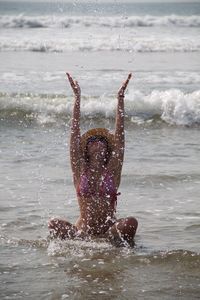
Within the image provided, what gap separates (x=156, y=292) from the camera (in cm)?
553

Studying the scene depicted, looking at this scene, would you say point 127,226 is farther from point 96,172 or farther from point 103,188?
point 96,172

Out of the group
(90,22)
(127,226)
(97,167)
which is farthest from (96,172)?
(90,22)

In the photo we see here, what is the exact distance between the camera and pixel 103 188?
22.7 ft

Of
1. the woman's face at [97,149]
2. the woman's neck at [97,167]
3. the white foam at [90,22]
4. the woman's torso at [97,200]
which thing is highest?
the white foam at [90,22]

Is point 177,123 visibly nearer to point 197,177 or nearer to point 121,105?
point 197,177

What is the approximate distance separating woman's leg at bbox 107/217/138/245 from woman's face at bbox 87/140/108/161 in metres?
0.60

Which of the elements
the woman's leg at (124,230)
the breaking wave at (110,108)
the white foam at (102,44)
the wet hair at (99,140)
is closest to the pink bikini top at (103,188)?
the wet hair at (99,140)

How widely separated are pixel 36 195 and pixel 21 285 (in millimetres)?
2937

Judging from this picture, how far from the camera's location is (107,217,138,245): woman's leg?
671 cm

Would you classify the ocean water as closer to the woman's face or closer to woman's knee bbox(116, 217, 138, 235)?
woman's knee bbox(116, 217, 138, 235)

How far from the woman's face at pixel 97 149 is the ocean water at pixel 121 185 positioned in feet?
2.44

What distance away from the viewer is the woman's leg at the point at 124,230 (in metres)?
6.71

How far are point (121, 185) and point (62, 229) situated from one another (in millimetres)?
2386

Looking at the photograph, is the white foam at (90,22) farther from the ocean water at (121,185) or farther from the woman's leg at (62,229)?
the woman's leg at (62,229)
